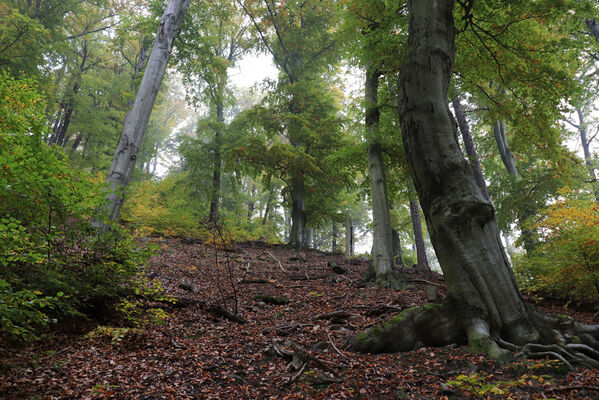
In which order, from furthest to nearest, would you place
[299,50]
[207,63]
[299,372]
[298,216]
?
[299,50]
[298,216]
[207,63]
[299,372]

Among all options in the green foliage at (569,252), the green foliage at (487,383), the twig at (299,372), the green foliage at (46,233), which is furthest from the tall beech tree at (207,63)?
the green foliage at (569,252)

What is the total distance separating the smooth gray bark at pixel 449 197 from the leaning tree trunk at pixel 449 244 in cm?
1

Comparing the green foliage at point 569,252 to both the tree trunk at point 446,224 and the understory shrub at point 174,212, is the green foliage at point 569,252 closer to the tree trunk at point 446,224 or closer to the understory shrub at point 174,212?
the tree trunk at point 446,224

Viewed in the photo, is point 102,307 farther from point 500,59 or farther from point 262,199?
point 262,199

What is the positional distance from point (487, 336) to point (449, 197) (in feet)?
5.37

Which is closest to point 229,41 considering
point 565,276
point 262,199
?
point 262,199

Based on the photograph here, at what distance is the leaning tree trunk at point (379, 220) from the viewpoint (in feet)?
24.6

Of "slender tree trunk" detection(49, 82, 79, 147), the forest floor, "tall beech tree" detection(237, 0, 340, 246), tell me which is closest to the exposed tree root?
the forest floor

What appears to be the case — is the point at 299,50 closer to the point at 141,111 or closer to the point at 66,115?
the point at 141,111

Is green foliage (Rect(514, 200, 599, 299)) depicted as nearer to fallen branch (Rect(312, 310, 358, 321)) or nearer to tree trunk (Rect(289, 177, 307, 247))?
fallen branch (Rect(312, 310, 358, 321))

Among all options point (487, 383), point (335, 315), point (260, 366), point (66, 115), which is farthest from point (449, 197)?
point (66, 115)

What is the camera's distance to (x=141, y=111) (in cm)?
699

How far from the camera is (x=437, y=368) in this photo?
3.00 m

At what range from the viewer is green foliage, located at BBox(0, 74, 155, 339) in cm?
274
